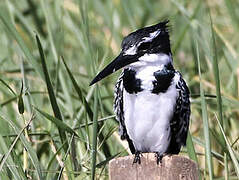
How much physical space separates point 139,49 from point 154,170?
72 centimetres

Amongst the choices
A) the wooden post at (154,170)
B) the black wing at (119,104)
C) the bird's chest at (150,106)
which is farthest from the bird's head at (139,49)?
the wooden post at (154,170)

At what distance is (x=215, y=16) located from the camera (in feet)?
22.3

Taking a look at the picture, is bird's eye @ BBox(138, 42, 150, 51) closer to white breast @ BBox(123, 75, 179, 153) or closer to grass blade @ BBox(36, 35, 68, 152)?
white breast @ BBox(123, 75, 179, 153)

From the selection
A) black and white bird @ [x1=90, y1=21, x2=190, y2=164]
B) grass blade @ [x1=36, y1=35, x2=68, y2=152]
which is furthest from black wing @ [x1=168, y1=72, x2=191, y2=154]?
grass blade @ [x1=36, y1=35, x2=68, y2=152]

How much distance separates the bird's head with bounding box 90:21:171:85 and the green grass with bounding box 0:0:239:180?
0.10 meters

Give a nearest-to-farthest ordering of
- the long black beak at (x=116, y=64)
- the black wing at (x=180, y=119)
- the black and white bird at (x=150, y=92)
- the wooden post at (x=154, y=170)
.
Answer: the wooden post at (x=154, y=170) → the long black beak at (x=116, y=64) → the black and white bird at (x=150, y=92) → the black wing at (x=180, y=119)

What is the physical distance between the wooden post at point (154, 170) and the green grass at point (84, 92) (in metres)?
0.11

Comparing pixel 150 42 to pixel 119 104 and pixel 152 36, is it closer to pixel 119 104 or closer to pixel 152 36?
pixel 152 36

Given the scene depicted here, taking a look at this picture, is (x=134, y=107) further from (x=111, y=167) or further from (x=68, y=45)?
(x=68, y=45)

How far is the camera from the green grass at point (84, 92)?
3010mm

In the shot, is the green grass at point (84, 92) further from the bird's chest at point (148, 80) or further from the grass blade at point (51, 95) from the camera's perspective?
the bird's chest at point (148, 80)

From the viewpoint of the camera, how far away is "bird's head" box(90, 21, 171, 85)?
3174mm

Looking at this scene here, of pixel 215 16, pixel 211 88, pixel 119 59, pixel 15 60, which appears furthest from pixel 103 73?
pixel 215 16

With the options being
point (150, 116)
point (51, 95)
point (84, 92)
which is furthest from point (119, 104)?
point (84, 92)
